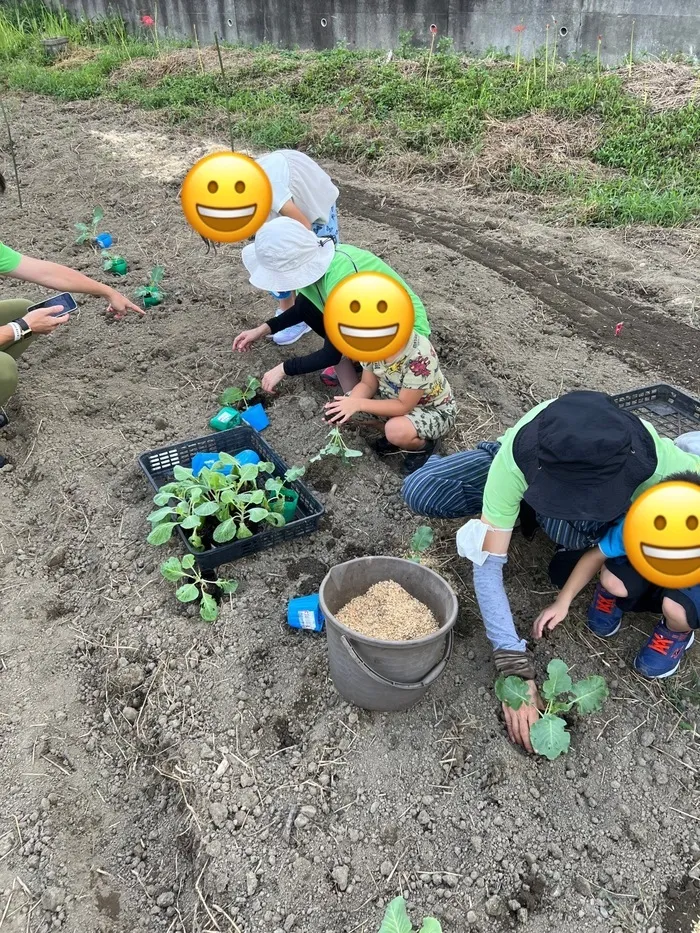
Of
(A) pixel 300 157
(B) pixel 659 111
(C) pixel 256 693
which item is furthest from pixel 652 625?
(B) pixel 659 111

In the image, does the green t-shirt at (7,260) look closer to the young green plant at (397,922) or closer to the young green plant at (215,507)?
the young green plant at (215,507)

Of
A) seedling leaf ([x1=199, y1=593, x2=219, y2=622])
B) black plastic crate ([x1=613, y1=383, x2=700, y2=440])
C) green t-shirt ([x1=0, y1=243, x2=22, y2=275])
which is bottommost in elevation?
seedling leaf ([x1=199, y1=593, x2=219, y2=622])

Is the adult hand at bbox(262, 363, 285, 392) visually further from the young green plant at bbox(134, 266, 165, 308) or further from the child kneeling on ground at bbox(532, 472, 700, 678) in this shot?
the child kneeling on ground at bbox(532, 472, 700, 678)

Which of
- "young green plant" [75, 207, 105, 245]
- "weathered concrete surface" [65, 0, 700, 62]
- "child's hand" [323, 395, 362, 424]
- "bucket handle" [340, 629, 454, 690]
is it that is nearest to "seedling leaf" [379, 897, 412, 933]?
"bucket handle" [340, 629, 454, 690]

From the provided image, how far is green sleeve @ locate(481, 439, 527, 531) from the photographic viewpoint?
2113 millimetres

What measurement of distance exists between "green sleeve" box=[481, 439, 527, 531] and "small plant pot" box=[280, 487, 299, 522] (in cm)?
92

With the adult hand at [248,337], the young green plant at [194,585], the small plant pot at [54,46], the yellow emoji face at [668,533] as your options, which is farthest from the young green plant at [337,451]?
the small plant pot at [54,46]

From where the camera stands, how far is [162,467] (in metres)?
3.14

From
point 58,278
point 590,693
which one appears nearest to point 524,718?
point 590,693

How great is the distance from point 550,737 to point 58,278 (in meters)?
2.97

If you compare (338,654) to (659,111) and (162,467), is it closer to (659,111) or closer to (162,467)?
(162,467)

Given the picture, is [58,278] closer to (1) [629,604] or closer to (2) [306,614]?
(2) [306,614]

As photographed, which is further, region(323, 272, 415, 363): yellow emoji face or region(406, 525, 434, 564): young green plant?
region(406, 525, 434, 564): young green plant

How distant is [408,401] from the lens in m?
3.00
